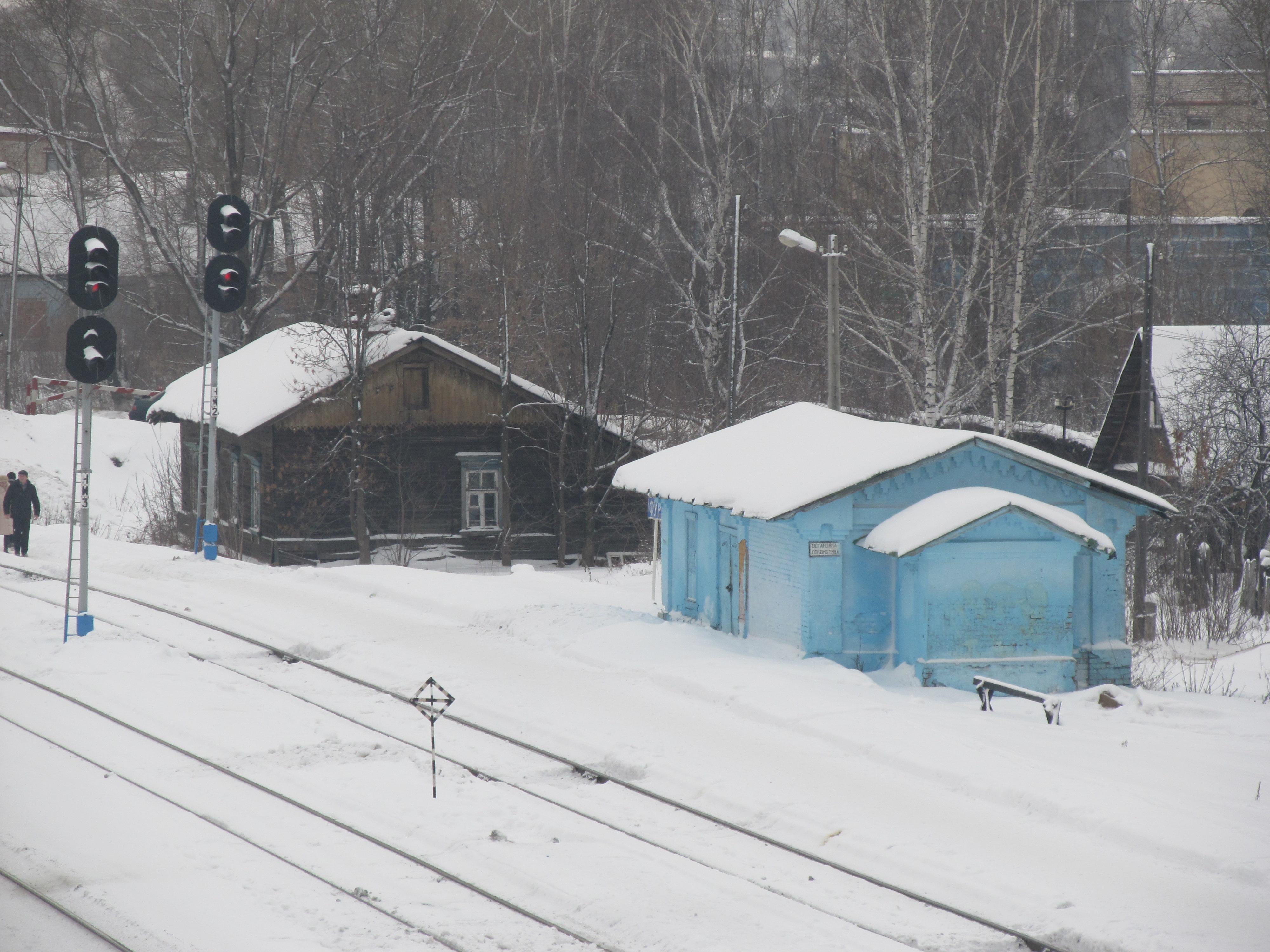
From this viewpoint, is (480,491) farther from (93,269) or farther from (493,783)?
(493,783)

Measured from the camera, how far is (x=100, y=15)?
→ 37500mm

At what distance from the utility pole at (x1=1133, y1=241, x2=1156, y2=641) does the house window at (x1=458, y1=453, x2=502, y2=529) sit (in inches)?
569

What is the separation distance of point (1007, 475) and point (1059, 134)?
16818mm

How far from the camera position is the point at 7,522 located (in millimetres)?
25797

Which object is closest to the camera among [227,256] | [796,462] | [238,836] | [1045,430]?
[238,836]

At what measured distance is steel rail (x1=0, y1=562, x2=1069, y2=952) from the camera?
7.99 meters

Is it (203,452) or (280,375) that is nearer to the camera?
(203,452)

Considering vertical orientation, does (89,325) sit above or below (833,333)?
below

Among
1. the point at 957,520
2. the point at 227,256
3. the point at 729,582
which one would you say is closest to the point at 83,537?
the point at 227,256

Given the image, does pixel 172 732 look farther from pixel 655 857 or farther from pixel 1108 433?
pixel 1108 433

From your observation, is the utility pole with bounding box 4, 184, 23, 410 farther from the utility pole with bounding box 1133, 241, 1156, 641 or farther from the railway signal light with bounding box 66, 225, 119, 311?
the utility pole with bounding box 1133, 241, 1156, 641

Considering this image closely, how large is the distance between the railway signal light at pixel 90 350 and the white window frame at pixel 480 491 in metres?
15.5

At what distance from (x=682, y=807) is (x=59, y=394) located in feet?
134

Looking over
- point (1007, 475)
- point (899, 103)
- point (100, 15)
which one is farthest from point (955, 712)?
point (100, 15)
